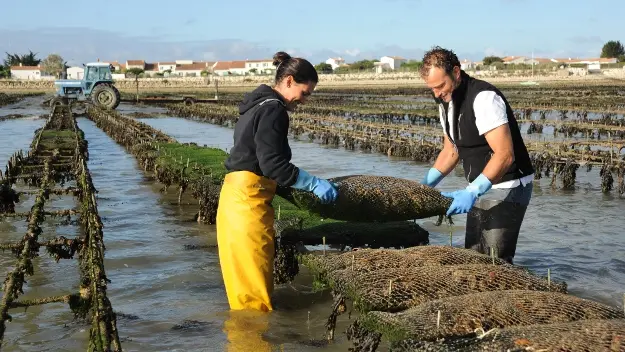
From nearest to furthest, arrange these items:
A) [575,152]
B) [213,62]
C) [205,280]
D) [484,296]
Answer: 1. [484,296]
2. [205,280]
3. [575,152]
4. [213,62]

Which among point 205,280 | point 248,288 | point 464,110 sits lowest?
point 205,280

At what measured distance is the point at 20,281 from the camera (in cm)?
482

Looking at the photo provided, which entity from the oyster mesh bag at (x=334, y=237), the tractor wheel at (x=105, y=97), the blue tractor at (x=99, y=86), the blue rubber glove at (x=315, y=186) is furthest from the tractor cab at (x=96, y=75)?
the blue rubber glove at (x=315, y=186)

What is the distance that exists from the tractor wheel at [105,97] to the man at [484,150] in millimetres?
30581

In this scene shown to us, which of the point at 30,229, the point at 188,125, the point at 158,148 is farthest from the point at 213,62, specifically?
the point at 30,229

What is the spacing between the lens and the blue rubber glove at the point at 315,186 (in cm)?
468

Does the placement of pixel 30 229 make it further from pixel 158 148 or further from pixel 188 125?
pixel 188 125

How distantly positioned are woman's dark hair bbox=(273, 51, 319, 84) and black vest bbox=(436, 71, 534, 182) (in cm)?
93

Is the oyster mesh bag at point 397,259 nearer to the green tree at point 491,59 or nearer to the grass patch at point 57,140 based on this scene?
the grass patch at point 57,140

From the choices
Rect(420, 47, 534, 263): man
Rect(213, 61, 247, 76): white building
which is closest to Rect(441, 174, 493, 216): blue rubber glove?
Rect(420, 47, 534, 263): man

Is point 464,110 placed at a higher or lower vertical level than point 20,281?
higher

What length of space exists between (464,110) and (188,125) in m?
28.1

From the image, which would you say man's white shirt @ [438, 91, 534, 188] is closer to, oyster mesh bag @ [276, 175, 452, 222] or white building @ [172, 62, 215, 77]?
oyster mesh bag @ [276, 175, 452, 222]

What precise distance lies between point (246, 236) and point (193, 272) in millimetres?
2694
